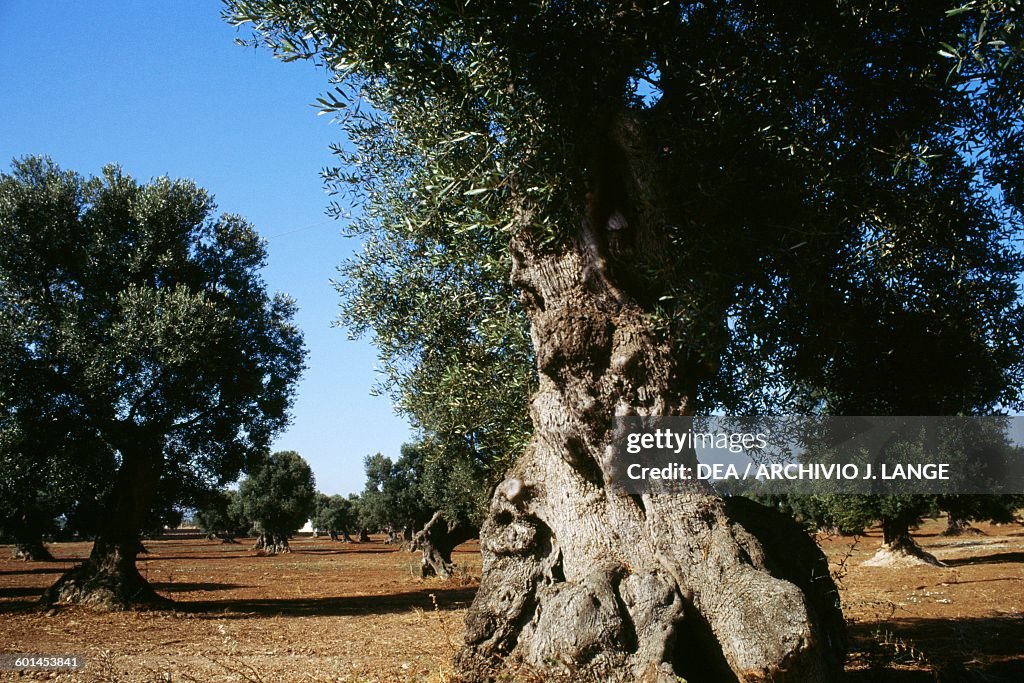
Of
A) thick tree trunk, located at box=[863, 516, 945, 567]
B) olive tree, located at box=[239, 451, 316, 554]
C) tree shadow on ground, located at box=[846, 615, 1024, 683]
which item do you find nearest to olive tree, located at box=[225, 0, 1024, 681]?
tree shadow on ground, located at box=[846, 615, 1024, 683]

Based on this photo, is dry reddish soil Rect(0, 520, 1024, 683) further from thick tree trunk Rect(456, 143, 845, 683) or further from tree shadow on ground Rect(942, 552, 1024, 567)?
tree shadow on ground Rect(942, 552, 1024, 567)

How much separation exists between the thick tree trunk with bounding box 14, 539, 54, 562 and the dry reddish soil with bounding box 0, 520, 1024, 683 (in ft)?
65.5

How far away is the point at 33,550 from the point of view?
47406 mm

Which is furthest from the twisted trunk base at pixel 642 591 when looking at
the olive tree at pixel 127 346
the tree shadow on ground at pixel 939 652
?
the olive tree at pixel 127 346

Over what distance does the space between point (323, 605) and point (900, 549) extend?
23.8 meters

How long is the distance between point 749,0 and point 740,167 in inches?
94.3

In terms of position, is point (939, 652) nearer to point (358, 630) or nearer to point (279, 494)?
point (358, 630)

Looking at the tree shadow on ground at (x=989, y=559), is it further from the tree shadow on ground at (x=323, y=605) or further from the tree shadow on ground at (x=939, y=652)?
the tree shadow on ground at (x=323, y=605)

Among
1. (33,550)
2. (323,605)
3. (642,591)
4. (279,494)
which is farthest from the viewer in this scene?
(279,494)

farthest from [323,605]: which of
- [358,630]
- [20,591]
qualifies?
[20,591]

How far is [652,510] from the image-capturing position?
8.06 metres

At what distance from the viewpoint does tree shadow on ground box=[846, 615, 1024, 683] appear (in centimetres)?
865

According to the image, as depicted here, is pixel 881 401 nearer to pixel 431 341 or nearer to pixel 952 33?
pixel 952 33

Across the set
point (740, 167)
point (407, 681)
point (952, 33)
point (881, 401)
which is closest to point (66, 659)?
point (407, 681)
